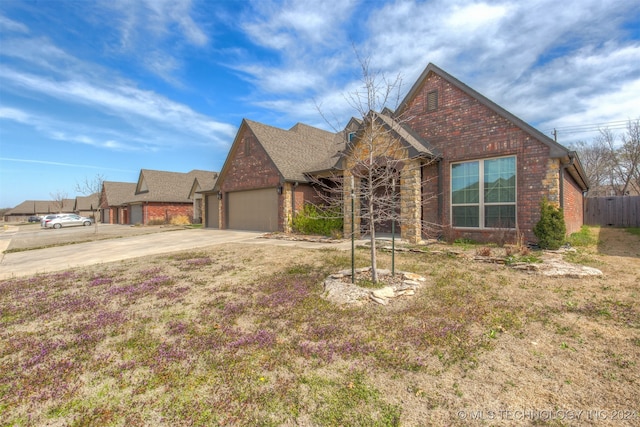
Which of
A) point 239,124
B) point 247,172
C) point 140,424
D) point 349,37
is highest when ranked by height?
point 239,124

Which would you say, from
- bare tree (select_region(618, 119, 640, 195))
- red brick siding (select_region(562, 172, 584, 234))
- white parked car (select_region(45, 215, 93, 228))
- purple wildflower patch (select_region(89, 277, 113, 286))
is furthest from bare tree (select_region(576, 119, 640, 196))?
white parked car (select_region(45, 215, 93, 228))

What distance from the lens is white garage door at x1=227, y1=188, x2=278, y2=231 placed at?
55.8 ft

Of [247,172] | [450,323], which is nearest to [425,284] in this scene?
[450,323]

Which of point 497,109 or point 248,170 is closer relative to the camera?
point 497,109

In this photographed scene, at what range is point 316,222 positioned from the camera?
1463 cm

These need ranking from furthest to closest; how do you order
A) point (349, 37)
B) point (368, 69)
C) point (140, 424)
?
point (349, 37)
point (368, 69)
point (140, 424)

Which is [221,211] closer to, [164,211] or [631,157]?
[164,211]

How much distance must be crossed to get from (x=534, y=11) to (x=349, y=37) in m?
6.56

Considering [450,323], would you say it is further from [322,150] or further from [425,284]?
[322,150]

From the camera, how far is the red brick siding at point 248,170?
54.3 ft

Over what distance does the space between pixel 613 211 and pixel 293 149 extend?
22003mm

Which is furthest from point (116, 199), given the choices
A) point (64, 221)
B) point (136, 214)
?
point (136, 214)

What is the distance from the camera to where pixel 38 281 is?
274 inches

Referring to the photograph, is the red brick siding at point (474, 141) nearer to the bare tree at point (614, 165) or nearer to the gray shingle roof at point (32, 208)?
the bare tree at point (614, 165)
